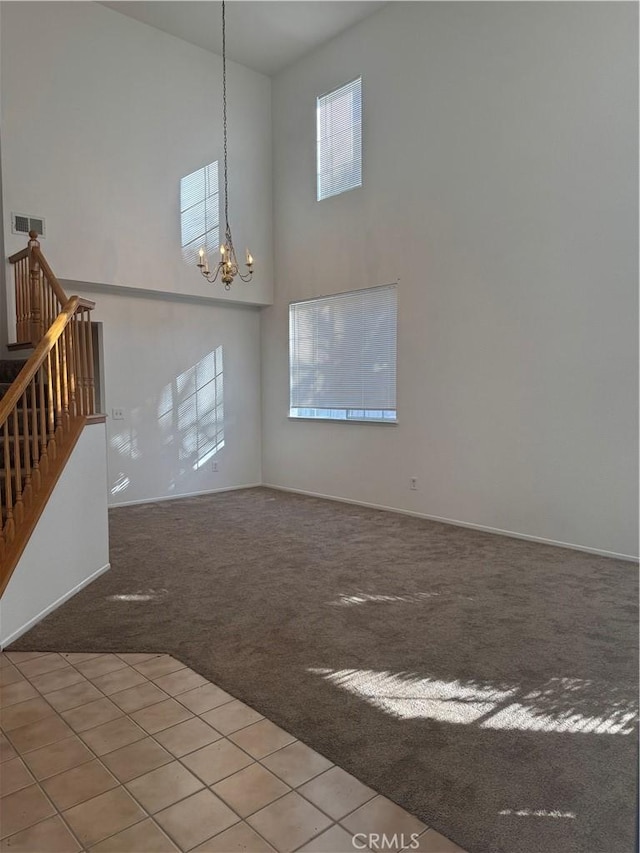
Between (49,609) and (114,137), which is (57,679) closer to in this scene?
(49,609)

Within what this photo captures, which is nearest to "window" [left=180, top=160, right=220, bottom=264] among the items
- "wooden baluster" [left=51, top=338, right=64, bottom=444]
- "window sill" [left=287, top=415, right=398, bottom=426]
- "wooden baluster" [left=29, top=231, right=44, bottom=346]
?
"wooden baluster" [left=29, top=231, right=44, bottom=346]

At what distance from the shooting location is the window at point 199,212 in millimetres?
7004

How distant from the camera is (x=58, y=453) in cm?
368

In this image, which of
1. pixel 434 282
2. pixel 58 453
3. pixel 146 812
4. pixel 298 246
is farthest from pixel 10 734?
pixel 298 246

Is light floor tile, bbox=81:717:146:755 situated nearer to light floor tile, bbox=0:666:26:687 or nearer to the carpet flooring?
the carpet flooring

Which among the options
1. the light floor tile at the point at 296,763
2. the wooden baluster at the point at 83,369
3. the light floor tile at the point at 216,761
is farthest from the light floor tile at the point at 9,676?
the wooden baluster at the point at 83,369

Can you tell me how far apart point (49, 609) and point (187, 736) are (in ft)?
5.51

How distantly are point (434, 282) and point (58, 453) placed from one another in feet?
13.1

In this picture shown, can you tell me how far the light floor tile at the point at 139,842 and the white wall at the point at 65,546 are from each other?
1.70 meters

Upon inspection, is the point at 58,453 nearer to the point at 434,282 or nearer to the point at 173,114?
the point at 434,282

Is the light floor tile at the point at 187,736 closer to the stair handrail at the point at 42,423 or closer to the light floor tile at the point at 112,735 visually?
the light floor tile at the point at 112,735

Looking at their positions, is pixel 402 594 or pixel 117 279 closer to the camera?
pixel 402 594

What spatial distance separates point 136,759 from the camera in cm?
213

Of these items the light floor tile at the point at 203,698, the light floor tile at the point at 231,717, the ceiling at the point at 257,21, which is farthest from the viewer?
the ceiling at the point at 257,21
